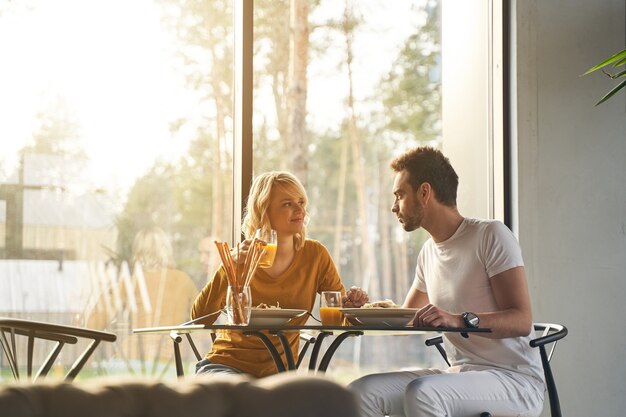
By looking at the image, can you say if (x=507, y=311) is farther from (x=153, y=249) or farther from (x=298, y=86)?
(x=298, y=86)

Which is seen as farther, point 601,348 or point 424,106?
point 424,106

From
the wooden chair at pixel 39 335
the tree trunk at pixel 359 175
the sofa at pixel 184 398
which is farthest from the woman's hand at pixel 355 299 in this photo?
the tree trunk at pixel 359 175

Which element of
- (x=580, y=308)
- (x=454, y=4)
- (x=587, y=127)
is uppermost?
(x=454, y=4)

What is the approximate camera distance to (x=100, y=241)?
3.81m

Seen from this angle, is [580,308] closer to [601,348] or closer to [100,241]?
[601,348]

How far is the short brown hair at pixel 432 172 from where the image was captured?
3.11m

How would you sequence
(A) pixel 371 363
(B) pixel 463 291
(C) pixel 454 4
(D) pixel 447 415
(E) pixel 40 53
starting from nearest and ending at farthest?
(D) pixel 447 415 → (B) pixel 463 291 → (E) pixel 40 53 → (C) pixel 454 4 → (A) pixel 371 363

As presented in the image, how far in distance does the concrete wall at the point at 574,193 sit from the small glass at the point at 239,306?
1.78m

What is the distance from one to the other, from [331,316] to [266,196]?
741mm

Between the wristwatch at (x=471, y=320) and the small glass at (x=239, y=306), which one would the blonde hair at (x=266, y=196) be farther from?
the wristwatch at (x=471, y=320)

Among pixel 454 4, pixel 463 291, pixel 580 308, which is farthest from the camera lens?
pixel 454 4

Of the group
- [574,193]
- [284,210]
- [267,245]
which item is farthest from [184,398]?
[574,193]

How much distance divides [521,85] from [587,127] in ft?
1.19

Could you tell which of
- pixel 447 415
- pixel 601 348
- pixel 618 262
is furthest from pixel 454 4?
pixel 447 415
